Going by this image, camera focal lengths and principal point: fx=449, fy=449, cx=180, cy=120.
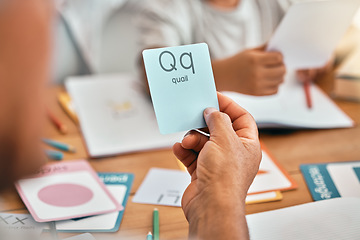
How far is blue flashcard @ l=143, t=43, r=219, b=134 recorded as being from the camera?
2.10ft

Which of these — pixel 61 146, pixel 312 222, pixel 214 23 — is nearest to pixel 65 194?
pixel 61 146

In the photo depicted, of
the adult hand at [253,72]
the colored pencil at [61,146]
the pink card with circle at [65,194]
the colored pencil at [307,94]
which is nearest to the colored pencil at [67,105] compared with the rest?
the colored pencil at [61,146]

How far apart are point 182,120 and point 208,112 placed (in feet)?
0.14

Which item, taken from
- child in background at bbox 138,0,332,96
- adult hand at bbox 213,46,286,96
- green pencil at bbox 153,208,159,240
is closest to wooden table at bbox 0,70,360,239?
green pencil at bbox 153,208,159,240

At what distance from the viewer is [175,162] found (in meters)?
0.95

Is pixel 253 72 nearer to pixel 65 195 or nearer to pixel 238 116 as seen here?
pixel 238 116

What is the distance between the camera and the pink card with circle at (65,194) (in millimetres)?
759

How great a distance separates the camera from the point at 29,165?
440mm

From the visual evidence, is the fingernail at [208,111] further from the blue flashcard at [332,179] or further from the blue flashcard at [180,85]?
the blue flashcard at [332,179]

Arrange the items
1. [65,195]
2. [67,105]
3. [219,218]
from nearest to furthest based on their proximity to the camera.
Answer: [219,218] < [65,195] < [67,105]

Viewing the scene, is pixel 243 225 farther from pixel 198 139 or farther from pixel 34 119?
pixel 34 119

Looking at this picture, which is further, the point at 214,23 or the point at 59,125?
the point at 214,23

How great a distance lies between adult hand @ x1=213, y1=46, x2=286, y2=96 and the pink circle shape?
1.26 ft

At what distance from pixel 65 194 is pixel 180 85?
32 centimetres
